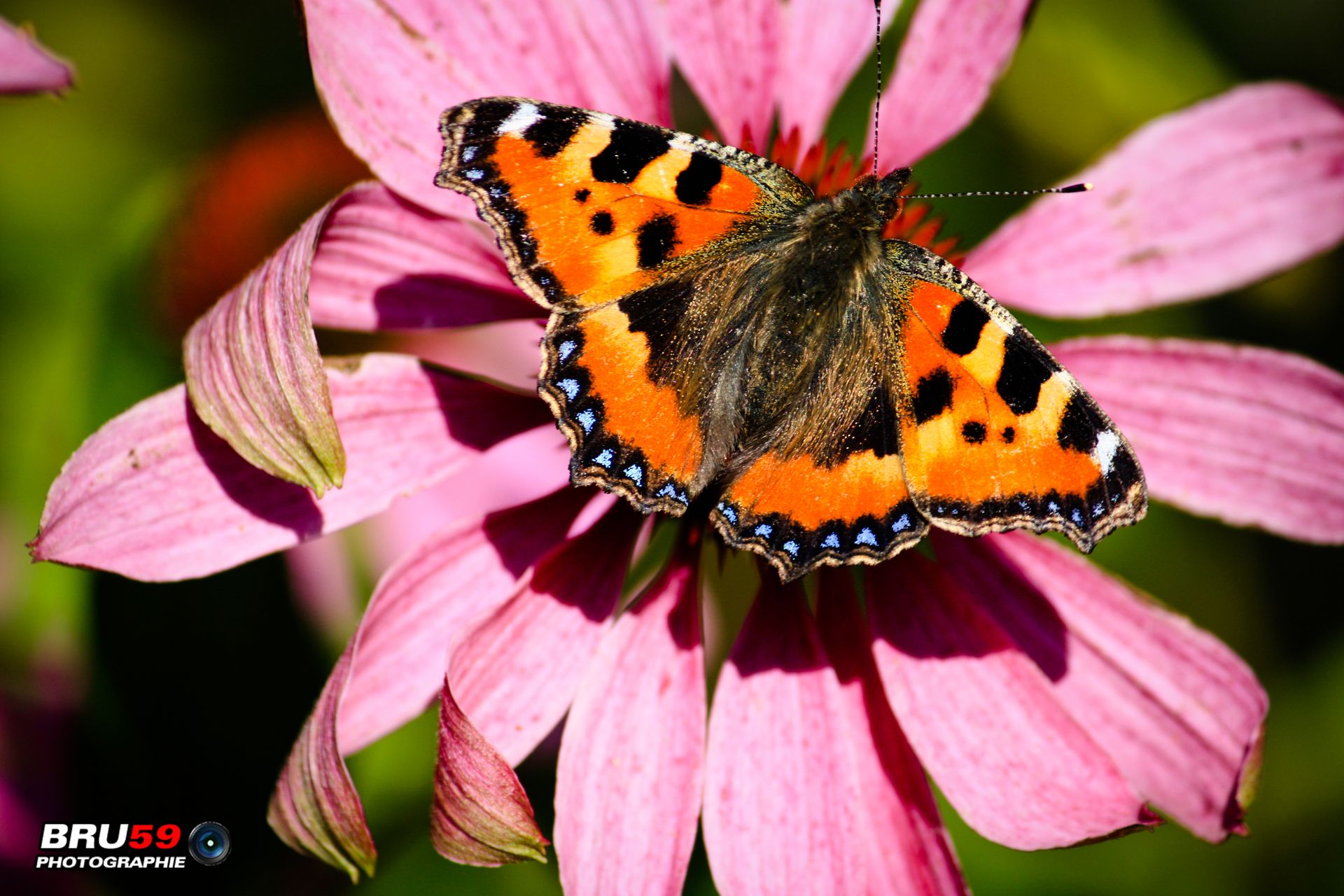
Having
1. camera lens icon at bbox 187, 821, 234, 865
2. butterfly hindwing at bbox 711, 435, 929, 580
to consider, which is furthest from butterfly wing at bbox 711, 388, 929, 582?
camera lens icon at bbox 187, 821, 234, 865

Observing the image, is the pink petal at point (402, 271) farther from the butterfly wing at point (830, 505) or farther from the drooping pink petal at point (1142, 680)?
the drooping pink petal at point (1142, 680)

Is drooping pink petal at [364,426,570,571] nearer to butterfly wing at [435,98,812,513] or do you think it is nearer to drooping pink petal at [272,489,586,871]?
drooping pink petal at [272,489,586,871]

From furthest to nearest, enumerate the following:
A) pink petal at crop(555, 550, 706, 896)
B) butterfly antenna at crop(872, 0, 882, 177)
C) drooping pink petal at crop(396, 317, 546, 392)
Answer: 1. drooping pink petal at crop(396, 317, 546, 392)
2. butterfly antenna at crop(872, 0, 882, 177)
3. pink petal at crop(555, 550, 706, 896)

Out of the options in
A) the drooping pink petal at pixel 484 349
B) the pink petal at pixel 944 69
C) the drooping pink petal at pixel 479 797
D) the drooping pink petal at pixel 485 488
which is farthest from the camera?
the drooping pink petal at pixel 484 349

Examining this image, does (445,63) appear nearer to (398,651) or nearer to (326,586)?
(398,651)

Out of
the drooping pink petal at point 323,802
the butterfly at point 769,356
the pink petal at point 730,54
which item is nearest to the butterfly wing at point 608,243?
the butterfly at point 769,356

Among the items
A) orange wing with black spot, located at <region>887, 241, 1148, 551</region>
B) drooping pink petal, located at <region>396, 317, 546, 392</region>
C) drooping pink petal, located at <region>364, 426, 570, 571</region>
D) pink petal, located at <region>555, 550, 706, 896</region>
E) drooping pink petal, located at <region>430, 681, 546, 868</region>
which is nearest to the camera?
drooping pink petal, located at <region>430, 681, 546, 868</region>

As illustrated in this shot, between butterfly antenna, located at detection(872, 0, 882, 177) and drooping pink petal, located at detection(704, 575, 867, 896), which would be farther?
butterfly antenna, located at detection(872, 0, 882, 177)
